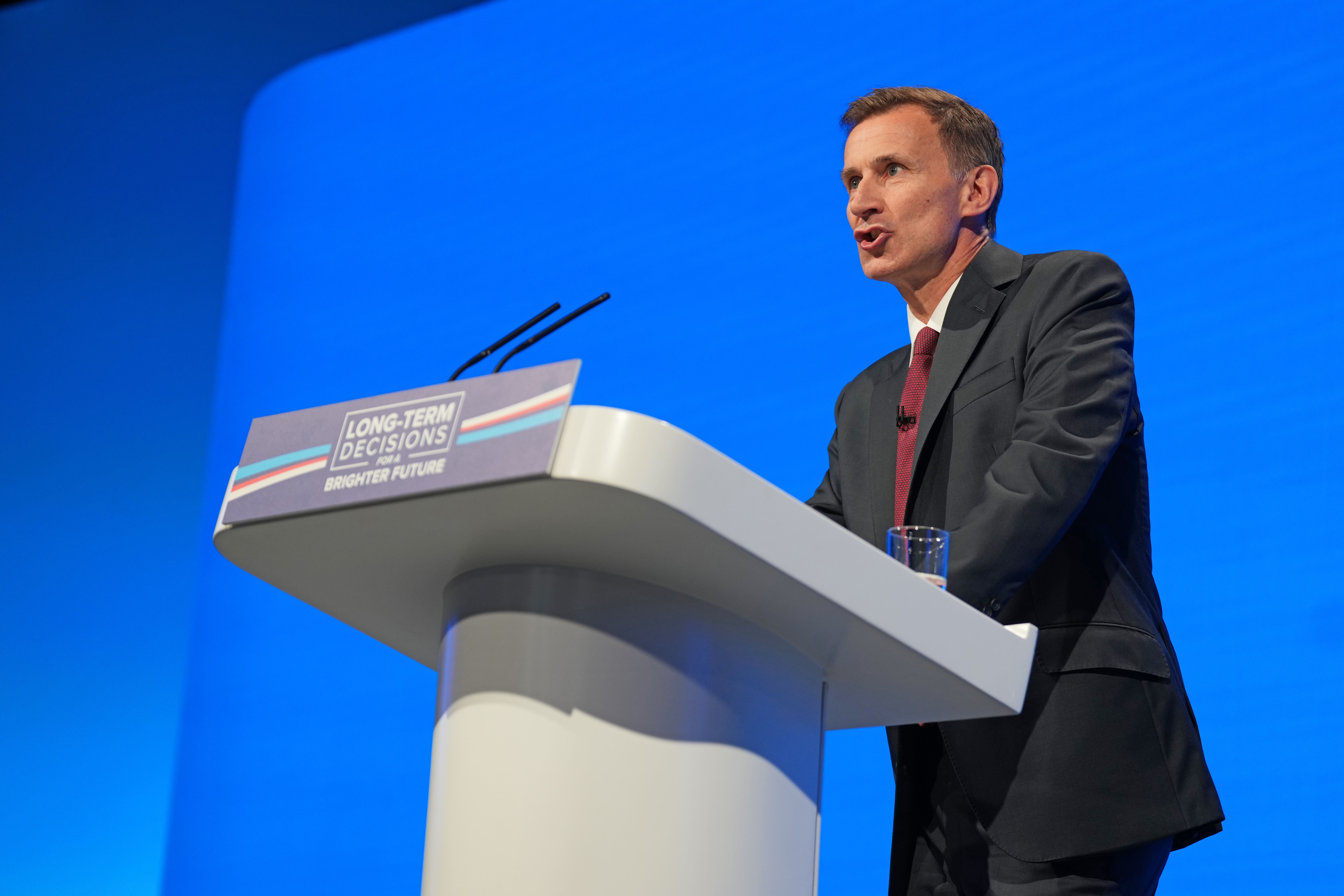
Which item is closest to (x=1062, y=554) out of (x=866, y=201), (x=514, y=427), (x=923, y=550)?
(x=923, y=550)

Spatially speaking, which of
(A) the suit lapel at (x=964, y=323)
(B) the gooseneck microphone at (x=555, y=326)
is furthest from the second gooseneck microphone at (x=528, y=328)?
(A) the suit lapel at (x=964, y=323)

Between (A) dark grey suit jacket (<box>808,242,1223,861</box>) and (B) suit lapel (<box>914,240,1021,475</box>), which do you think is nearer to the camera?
(A) dark grey suit jacket (<box>808,242,1223,861</box>)

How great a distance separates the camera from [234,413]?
409cm

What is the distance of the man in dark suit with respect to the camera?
1.28 meters

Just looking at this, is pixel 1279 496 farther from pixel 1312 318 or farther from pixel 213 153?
pixel 213 153

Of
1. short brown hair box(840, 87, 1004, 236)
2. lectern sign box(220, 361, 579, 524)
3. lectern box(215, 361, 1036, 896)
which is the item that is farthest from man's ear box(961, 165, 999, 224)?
lectern sign box(220, 361, 579, 524)

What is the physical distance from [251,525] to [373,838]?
260 centimetres

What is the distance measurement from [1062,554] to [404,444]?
78cm

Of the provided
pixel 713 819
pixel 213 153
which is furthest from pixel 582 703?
pixel 213 153

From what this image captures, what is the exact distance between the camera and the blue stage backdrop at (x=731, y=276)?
7.44 ft

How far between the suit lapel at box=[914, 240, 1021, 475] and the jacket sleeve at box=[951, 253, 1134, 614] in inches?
2.5

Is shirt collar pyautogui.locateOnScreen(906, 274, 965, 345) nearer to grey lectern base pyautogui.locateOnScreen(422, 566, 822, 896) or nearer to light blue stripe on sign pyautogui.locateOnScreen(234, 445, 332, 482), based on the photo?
grey lectern base pyautogui.locateOnScreen(422, 566, 822, 896)

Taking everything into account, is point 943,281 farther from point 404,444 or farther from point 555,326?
point 404,444

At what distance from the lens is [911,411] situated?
63.9 inches
